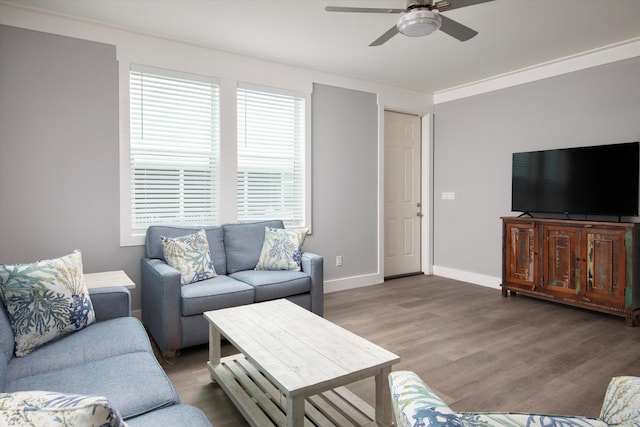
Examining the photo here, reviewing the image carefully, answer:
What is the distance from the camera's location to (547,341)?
122 inches

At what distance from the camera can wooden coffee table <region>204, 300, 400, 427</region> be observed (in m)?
1.57

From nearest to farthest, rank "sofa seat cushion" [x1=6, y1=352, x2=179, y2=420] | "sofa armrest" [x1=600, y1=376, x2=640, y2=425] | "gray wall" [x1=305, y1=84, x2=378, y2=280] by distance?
"sofa armrest" [x1=600, y1=376, x2=640, y2=425], "sofa seat cushion" [x1=6, y1=352, x2=179, y2=420], "gray wall" [x1=305, y1=84, x2=378, y2=280]

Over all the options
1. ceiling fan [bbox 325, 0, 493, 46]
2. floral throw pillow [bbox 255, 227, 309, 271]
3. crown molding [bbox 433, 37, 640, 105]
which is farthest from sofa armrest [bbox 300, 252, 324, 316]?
crown molding [bbox 433, 37, 640, 105]

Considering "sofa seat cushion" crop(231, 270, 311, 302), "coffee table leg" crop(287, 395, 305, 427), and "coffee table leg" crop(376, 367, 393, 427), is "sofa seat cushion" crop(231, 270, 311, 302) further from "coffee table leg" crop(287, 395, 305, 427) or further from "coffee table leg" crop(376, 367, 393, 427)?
"coffee table leg" crop(287, 395, 305, 427)

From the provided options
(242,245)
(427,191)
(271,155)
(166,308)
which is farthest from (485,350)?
(427,191)

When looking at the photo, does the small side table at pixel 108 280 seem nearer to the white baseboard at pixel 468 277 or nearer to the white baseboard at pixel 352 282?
the white baseboard at pixel 352 282

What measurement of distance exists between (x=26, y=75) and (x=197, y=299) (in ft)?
7.29

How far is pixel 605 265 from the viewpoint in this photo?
3.58 meters

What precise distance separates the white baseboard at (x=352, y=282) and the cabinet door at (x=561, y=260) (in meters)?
1.93

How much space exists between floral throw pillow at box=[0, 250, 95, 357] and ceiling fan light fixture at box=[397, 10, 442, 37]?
7.99 ft

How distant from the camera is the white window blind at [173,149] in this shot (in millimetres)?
3479

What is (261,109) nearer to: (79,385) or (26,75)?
(26,75)

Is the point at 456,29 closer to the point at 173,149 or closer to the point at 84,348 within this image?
the point at 173,149

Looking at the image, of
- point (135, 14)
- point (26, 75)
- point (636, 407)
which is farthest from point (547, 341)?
point (26, 75)
